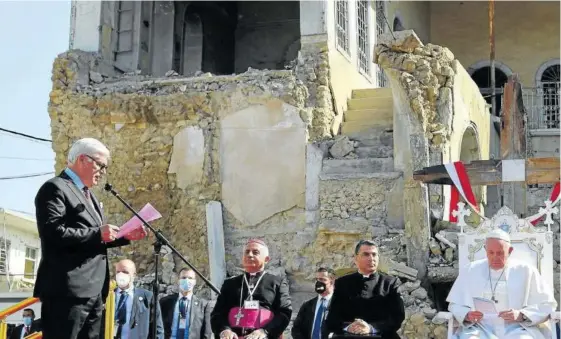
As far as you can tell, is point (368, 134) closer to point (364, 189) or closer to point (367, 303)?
point (364, 189)

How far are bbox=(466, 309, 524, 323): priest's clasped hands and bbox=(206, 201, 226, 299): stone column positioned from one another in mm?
6240

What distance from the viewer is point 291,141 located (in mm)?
12641

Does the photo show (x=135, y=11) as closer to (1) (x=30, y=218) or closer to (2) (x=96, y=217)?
(2) (x=96, y=217)

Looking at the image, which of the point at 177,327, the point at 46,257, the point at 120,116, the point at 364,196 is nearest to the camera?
the point at 46,257

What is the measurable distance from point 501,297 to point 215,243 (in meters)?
6.40

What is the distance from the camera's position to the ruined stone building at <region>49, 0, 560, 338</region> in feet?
38.9

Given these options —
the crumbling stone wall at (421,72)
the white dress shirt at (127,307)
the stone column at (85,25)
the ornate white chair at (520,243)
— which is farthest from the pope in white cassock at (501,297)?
the stone column at (85,25)

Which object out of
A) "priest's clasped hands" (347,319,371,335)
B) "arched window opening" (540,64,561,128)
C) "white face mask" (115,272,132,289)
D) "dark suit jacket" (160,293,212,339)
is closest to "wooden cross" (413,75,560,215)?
"dark suit jacket" (160,293,212,339)

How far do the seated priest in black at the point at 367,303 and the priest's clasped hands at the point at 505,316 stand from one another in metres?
0.57

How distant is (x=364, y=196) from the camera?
1206 cm

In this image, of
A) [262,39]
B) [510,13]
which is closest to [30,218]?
[262,39]

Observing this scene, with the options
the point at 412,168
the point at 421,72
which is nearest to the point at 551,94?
the point at 421,72

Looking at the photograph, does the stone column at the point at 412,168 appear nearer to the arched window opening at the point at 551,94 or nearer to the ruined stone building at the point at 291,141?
the ruined stone building at the point at 291,141

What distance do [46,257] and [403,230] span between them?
7.46 meters
